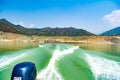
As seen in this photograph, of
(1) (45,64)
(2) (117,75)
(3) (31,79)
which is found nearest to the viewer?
(3) (31,79)

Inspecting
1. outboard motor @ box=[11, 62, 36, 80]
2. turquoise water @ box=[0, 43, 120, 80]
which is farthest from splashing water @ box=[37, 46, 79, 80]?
outboard motor @ box=[11, 62, 36, 80]

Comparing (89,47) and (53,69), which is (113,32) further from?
(53,69)

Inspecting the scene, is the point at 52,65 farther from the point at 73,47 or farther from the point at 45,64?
the point at 73,47

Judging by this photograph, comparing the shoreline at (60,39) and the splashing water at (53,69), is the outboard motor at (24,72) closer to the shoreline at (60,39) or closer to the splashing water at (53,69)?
the splashing water at (53,69)

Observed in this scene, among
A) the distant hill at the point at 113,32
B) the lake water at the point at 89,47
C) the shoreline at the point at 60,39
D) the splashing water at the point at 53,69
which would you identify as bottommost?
the splashing water at the point at 53,69

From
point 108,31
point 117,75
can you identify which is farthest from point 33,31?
point 117,75

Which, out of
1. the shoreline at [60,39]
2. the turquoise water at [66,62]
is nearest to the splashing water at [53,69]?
the turquoise water at [66,62]
